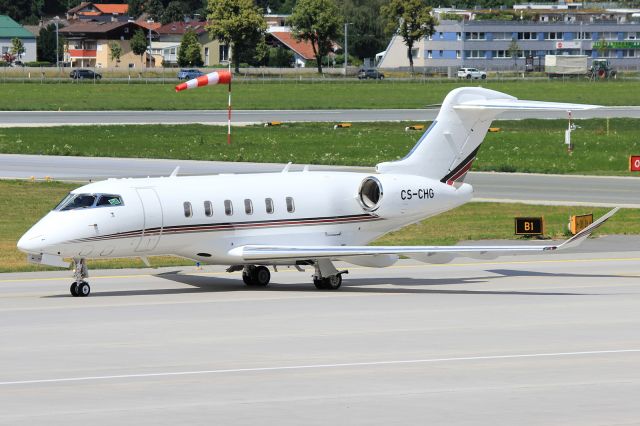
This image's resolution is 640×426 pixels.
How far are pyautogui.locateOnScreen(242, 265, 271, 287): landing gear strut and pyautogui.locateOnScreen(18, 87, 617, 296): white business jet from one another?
2 centimetres

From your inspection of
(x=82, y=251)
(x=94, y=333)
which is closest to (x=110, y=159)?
(x=82, y=251)

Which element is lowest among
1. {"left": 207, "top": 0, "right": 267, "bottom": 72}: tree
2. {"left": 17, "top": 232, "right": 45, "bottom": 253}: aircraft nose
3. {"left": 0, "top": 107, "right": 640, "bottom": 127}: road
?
{"left": 17, "top": 232, "right": 45, "bottom": 253}: aircraft nose

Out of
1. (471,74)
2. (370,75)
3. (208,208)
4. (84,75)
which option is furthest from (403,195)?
(471,74)

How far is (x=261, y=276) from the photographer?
32.3 m

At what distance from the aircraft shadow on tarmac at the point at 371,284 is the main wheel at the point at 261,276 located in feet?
0.70

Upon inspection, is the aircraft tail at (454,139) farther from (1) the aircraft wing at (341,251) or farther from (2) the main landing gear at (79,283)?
(2) the main landing gear at (79,283)

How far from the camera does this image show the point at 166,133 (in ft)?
261

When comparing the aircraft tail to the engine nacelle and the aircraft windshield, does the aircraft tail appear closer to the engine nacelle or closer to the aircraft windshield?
the engine nacelle

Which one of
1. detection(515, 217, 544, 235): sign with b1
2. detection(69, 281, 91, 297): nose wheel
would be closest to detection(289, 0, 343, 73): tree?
detection(515, 217, 544, 235): sign with b1

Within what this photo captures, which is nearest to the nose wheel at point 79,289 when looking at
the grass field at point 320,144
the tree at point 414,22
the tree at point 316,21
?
the grass field at point 320,144

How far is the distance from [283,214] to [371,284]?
3.07 m

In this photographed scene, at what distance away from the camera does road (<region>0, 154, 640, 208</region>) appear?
51.4 metres

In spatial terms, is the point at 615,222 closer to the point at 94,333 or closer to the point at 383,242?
the point at 383,242

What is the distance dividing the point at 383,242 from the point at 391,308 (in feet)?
38.8
